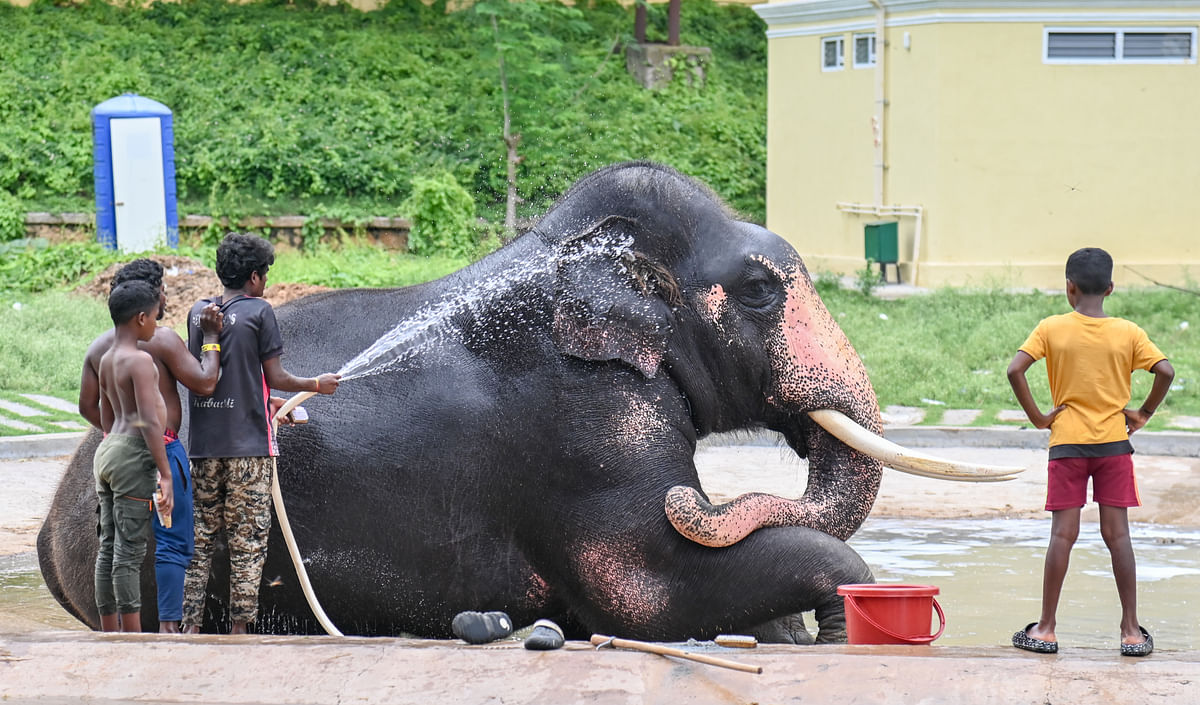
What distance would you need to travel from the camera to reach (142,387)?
4898 millimetres

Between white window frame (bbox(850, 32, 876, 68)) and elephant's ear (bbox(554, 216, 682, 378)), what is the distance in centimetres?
1409

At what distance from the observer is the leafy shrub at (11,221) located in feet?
64.2

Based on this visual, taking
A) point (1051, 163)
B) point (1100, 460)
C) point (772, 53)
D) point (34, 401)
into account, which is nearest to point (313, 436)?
point (1100, 460)

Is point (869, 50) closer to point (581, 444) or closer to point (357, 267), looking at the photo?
point (357, 267)

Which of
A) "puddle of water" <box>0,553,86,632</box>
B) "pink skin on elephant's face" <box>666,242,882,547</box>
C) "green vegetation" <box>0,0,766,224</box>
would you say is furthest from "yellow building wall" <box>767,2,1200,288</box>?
"pink skin on elephant's face" <box>666,242,882,547</box>

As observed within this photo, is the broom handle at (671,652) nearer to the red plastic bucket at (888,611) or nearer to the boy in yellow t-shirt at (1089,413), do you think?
the red plastic bucket at (888,611)

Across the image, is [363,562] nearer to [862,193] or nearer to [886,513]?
[886,513]

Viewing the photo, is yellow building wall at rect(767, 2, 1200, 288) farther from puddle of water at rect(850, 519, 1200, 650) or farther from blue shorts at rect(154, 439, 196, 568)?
blue shorts at rect(154, 439, 196, 568)

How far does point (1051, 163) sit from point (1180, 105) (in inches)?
63.5

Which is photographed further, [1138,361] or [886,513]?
[886,513]

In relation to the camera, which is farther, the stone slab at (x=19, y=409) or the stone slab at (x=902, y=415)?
the stone slab at (x=19, y=409)

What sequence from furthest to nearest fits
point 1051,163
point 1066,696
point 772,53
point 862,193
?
point 772,53 → point 862,193 → point 1051,163 → point 1066,696

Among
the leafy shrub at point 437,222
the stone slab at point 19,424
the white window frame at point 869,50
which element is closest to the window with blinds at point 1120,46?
the white window frame at point 869,50

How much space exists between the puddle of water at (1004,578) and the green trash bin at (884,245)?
959 centimetres
